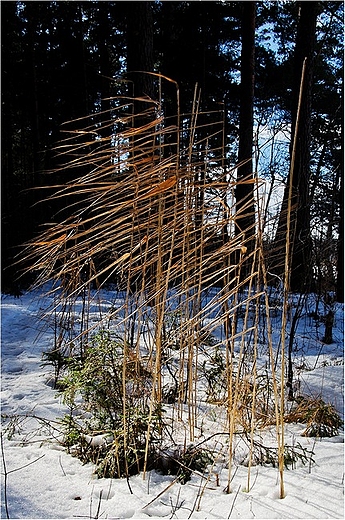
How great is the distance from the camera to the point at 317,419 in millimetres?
2129

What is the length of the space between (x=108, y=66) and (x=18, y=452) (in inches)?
362

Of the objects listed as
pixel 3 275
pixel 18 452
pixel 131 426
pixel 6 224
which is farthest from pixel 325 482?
pixel 6 224

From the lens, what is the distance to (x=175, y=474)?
1454 millimetres

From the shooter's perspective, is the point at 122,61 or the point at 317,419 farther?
the point at 122,61

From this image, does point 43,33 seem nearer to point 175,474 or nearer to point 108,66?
point 108,66

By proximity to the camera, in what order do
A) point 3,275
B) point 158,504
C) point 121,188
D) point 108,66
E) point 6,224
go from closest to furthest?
point 158,504
point 121,188
point 3,275
point 6,224
point 108,66

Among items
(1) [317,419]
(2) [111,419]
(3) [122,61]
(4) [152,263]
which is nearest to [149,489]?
(2) [111,419]

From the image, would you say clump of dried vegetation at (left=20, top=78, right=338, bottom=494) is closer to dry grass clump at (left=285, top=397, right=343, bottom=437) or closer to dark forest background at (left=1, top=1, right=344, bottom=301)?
dry grass clump at (left=285, top=397, right=343, bottom=437)

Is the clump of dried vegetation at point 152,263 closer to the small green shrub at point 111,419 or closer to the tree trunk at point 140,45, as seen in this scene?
the small green shrub at point 111,419

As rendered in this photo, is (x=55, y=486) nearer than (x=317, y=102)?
Yes

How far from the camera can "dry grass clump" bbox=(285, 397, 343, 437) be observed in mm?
2035

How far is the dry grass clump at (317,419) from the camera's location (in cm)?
204

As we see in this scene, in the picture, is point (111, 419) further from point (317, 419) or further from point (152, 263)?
point (317, 419)

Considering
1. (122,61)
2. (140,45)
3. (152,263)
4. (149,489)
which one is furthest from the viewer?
(122,61)
